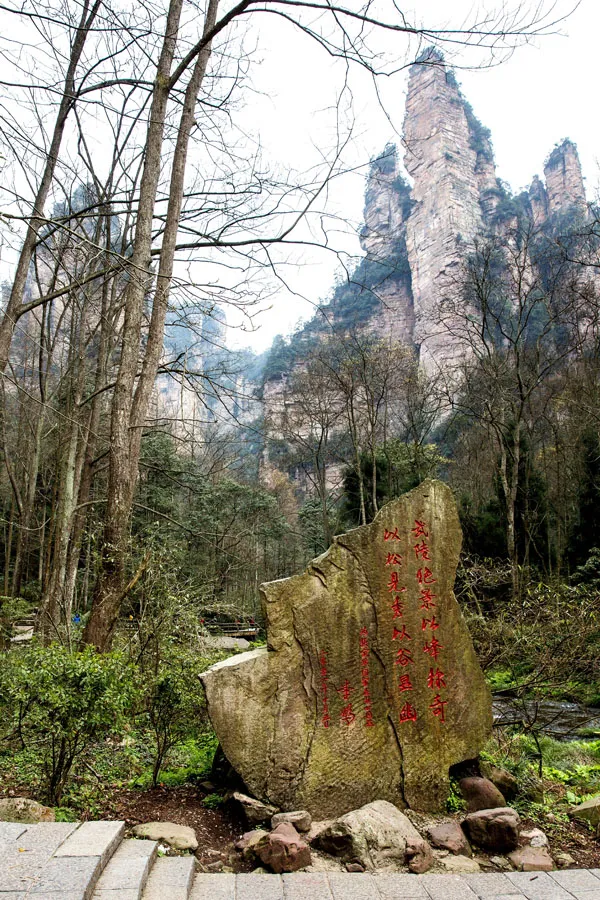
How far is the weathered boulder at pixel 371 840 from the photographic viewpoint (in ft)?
9.91

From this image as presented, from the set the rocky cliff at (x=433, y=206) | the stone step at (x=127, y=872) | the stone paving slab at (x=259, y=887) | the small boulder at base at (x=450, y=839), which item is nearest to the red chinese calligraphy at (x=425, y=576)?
the small boulder at base at (x=450, y=839)

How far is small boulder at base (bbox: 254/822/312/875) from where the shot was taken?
291 cm

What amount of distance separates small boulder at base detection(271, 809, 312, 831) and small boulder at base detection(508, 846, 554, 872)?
110cm

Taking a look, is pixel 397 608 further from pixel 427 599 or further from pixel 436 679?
pixel 436 679

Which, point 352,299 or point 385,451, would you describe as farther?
point 352,299

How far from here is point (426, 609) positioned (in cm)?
391

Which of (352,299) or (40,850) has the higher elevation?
(352,299)

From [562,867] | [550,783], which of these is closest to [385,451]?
[550,783]

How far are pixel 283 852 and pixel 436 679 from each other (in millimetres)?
1418

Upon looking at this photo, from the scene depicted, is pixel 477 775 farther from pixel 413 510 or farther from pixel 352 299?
pixel 352 299

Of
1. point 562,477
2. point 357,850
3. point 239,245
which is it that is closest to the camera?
point 357,850

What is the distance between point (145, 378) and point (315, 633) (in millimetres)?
3116

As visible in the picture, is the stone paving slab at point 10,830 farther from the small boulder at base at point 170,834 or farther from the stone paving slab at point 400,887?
the stone paving slab at point 400,887

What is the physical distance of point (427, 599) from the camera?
392cm
